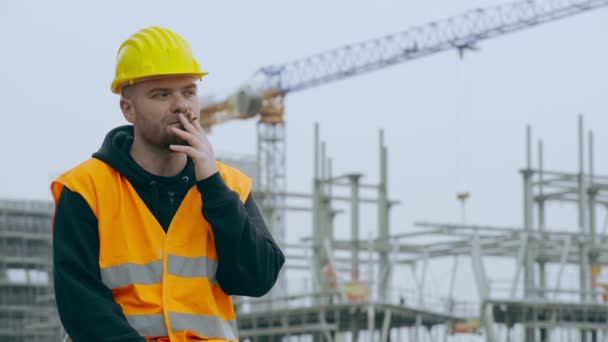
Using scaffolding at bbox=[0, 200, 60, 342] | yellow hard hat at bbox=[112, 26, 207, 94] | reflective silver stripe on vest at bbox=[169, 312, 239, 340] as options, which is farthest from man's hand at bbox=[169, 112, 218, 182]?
scaffolding at bbox=[0, 200, 60, 342]

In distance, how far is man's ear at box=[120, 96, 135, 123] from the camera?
433 centimetres

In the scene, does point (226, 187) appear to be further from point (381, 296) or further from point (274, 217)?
point (274, 217)

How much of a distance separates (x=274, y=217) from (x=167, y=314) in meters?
43.7

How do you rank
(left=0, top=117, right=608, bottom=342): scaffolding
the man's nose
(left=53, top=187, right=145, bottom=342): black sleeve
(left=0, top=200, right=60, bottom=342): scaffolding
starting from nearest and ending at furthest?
(left=53, top=187, right=145, bottom=342): black sleeve, the man's nose, (left=0, top=117, right=608, bottom=342): scaffolding, (left=0, top=200, right=60, bottom=342): scaffolding

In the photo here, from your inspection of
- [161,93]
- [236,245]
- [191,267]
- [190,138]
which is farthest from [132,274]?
[161,93]

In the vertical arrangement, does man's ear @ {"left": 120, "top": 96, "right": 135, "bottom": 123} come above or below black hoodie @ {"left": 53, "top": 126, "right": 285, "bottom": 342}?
above

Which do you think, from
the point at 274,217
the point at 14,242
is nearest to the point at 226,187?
the point at 274,217

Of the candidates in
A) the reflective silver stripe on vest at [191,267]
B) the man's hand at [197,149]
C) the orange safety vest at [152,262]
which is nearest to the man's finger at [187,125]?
the man's hand at [197,149]

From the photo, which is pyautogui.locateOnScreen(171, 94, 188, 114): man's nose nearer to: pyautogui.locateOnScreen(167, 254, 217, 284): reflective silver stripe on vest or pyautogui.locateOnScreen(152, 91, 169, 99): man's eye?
→ pyautogui.locateOnScreen(152, 91, 169, 99): man's eye

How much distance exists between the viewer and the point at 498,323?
145 ft

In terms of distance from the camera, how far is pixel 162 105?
4246mm

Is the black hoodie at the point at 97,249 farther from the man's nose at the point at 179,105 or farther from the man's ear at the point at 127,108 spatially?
the man's nose at the point at 179,105

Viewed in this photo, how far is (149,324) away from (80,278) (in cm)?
24

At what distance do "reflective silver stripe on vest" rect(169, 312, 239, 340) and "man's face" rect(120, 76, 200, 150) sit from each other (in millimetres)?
501
